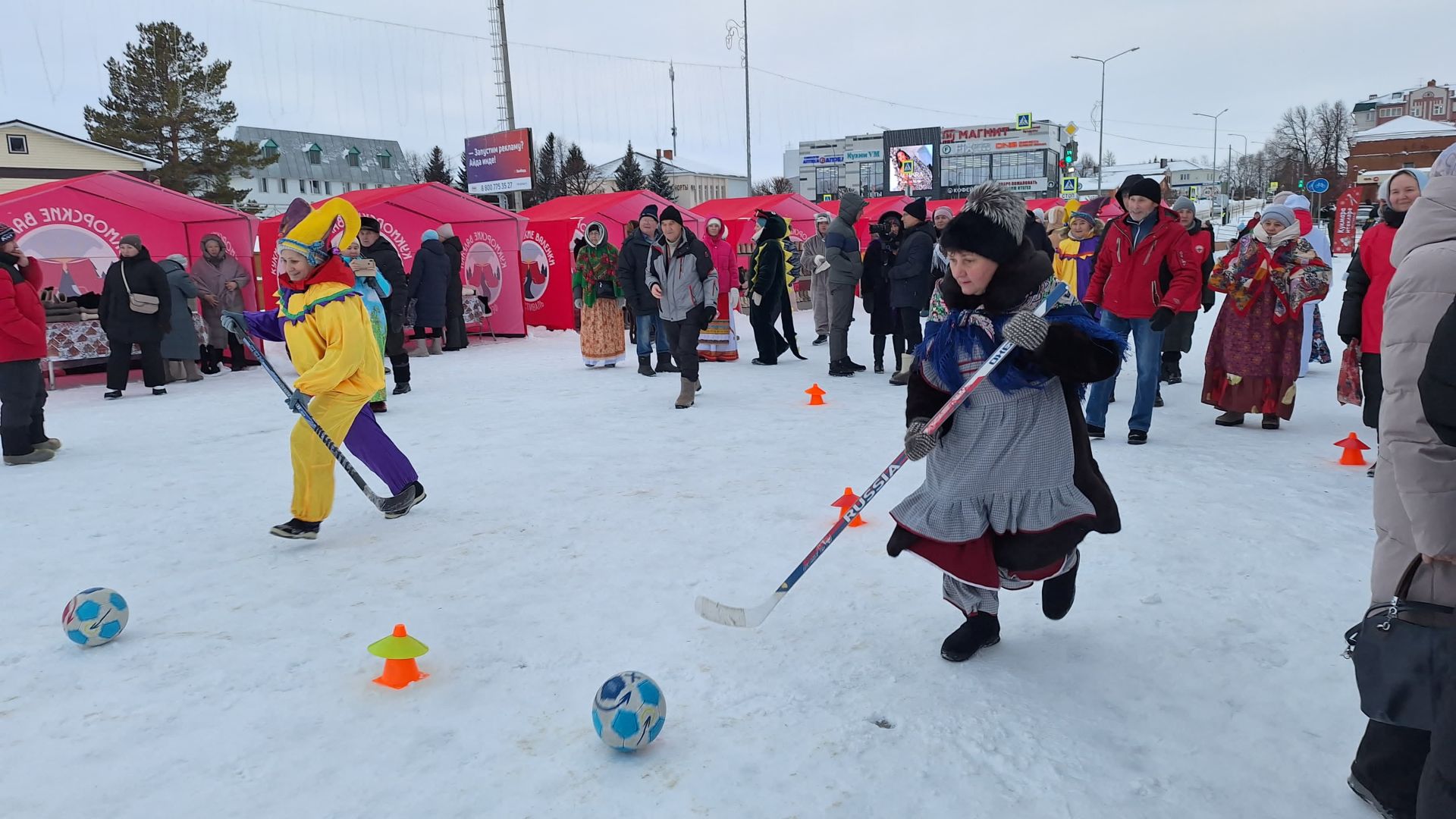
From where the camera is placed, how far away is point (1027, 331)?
2.89 m

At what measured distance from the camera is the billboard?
985 inches

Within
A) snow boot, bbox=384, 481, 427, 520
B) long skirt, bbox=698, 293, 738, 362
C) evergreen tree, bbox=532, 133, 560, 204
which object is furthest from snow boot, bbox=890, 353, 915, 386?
evergreen tree, bbox=532, 133, 560, 204

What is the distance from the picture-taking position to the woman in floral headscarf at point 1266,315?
6.85 m

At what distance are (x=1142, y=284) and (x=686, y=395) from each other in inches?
158

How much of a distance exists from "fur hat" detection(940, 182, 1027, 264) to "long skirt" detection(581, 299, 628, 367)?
8.53 metres

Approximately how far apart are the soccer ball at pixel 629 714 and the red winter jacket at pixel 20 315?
6175mm

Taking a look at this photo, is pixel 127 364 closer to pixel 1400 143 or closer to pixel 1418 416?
pixel 1418 416

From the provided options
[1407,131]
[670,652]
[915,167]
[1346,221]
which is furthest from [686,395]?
[1407,131]

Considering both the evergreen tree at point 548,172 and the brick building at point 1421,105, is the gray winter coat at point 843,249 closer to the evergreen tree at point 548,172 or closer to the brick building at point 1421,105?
the evergreen tree at point 548,172

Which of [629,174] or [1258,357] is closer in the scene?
[1258,357]

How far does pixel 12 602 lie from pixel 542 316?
482 inches

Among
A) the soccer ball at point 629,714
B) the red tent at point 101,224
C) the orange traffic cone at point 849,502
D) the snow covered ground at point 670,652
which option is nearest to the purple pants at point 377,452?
the snow covered ground at point 670,652

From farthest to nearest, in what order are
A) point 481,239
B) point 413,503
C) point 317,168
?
point 317,168 → point 481,239 → point 413,503

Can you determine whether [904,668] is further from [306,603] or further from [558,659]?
[306,603]
